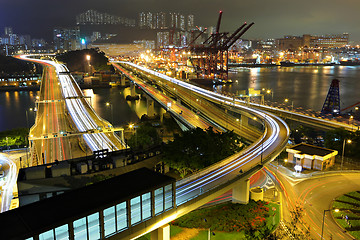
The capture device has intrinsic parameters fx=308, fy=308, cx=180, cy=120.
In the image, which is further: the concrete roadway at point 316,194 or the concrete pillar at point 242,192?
the concrete pillar at point 242,192

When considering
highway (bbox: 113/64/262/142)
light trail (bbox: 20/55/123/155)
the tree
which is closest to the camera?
the tree

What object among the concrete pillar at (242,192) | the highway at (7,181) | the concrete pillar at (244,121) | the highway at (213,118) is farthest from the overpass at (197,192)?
the highway at (7,181)

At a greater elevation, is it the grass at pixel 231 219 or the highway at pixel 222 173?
the highway at pixel 222 173

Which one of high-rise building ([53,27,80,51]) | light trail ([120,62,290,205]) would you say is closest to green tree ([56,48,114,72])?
high-rise building ([53,27,80,51])

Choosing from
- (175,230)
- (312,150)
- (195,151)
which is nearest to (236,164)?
(195,151)

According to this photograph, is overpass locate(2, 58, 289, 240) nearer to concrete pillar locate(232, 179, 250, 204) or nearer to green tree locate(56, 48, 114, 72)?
concrete pillar locate(232, 179, 250, 204)

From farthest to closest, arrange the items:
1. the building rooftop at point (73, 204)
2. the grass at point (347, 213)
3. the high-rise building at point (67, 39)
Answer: the high-rise building at point (67, 39), the grass at point (347, 213), the building rooftop at point (73, 204)

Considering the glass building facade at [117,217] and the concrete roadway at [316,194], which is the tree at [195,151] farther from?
the glass building facade at [117,217]
